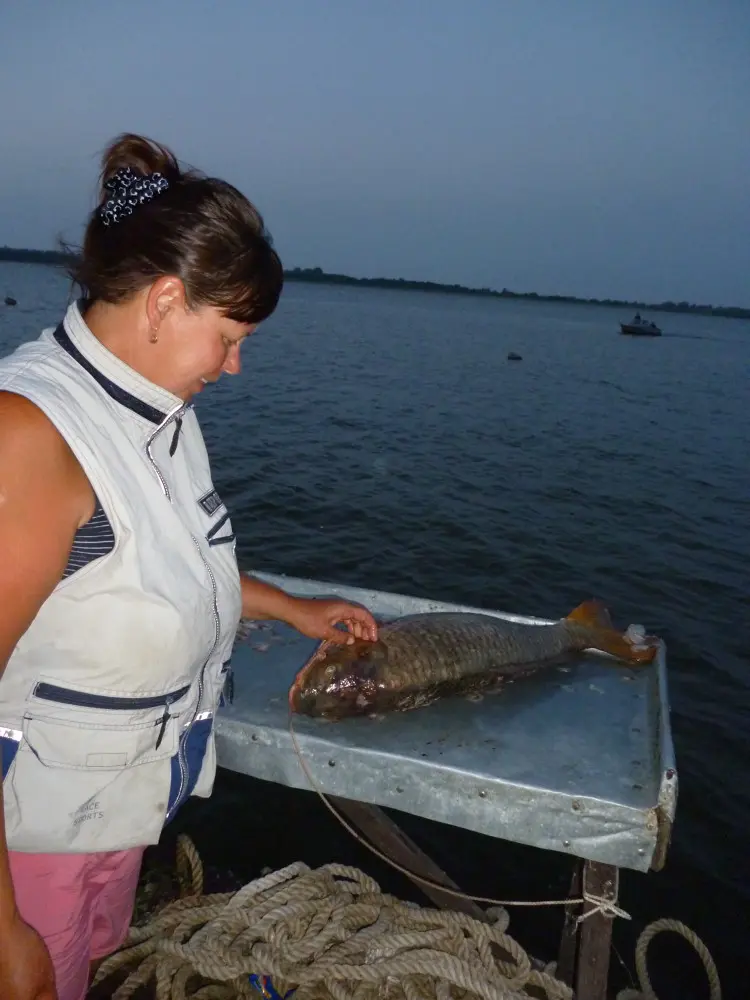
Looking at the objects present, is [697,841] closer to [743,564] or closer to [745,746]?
[745,746]

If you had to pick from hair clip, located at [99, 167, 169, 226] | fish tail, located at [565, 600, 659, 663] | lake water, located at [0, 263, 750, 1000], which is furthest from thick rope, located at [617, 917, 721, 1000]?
hair clip, located at [99, 167, 169, 226]

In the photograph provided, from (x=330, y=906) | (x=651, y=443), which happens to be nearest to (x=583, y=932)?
(x=330, y=906)

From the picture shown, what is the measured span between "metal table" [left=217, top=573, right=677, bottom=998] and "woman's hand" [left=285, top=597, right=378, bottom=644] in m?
0.30

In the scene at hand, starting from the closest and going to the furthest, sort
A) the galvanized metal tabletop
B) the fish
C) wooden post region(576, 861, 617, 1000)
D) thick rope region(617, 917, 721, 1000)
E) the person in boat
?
the person in boat, the galvanized metal tabletop, wooden post region(576, 861, 617, 1000), the fish, thick rope region(617, 917, 721, 1000)

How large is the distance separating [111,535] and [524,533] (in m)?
11.4

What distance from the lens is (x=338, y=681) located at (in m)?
3.19

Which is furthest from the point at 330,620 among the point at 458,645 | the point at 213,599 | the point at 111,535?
the point at 111,535

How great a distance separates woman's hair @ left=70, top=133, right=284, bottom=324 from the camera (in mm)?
1794

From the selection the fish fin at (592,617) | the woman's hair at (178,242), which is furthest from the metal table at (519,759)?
the woman's hair at (178,242)

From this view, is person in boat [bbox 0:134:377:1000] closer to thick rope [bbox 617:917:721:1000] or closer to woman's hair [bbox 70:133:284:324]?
woman's hair [bbox 70:133:284:324]

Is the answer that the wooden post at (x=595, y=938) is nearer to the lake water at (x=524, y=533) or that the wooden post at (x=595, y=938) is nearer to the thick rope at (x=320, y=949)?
the thick rope at (x=320, y=949)

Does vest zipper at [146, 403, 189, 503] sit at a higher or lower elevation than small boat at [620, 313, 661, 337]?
lower

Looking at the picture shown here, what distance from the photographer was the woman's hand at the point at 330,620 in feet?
10.7

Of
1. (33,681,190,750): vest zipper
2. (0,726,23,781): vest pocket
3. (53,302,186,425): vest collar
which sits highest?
(53,302,186,425): vest collar
